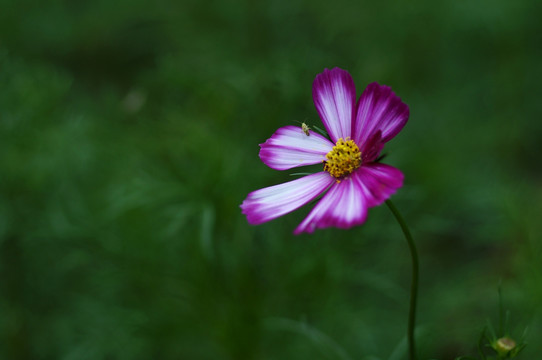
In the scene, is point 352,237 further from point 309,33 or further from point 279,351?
point 309,33

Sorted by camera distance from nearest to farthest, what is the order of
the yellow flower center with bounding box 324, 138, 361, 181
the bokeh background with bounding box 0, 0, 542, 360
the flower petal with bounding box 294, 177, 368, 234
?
the flower petal with bounding box 294, 177, 368, 234, the yellow flower center with bounding box 324, 138, 361, 181, the bokeh background with bounding box 0, 0, 542, 360

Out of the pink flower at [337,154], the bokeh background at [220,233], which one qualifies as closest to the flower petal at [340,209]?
the pink flower at [337,154]

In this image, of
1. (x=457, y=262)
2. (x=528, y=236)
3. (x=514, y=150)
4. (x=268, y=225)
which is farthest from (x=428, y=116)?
(x=268, y=225)

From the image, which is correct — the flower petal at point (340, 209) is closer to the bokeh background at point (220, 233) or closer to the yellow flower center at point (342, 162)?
the yellow flower center at point (342, 162)

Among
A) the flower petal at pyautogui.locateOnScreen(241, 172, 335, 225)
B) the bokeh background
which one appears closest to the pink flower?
the flower petal at pyautogui.locateOnScreen(241, 172, 335, 225)

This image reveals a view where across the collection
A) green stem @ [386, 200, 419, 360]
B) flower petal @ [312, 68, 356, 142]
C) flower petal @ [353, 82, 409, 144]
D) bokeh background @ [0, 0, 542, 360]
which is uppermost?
bokeh background @ [0, 0, 542, 360]

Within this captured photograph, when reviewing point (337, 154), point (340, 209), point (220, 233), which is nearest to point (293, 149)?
point (337, 154)

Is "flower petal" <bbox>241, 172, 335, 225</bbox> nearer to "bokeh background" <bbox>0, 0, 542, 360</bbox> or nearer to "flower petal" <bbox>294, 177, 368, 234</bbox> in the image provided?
"flower petal" <bbox>294, 177, 368, 234</bbox>

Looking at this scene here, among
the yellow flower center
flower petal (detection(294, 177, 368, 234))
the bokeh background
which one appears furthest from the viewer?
the bokeh background
